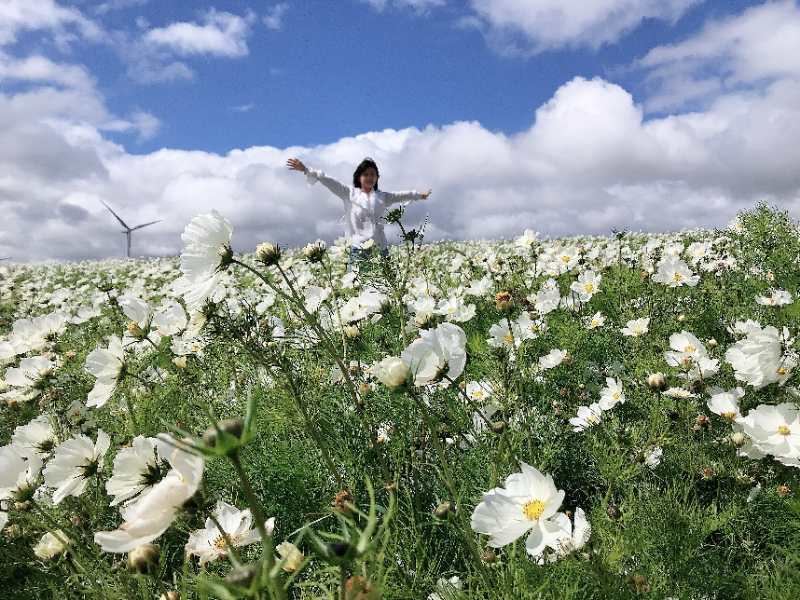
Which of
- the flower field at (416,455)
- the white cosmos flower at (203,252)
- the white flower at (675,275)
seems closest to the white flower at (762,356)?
the flower field at (416,455)

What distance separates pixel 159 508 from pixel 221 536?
0.56 m

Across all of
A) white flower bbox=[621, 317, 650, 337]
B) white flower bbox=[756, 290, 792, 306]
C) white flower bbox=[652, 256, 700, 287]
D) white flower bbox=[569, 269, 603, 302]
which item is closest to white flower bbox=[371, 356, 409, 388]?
white flower bbox=[621, 317, 650, 337]

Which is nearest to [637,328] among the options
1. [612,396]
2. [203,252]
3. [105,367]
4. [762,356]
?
[612,396]

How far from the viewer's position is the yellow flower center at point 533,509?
1049 mm

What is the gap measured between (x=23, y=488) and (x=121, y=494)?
0.49 meters

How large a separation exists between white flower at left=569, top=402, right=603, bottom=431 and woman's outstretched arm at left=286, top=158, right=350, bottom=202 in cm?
391

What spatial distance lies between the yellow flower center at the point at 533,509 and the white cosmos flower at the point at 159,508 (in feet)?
2.09

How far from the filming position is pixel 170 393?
2709 millimetres

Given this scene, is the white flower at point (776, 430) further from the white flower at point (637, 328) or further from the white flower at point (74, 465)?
the white flower at point (74, 465)

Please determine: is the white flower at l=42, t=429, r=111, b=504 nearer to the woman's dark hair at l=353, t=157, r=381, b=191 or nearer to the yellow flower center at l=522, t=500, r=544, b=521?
the yellow flower center at l=522, t=500, r=544, b=521

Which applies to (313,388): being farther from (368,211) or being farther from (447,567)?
(368,211)

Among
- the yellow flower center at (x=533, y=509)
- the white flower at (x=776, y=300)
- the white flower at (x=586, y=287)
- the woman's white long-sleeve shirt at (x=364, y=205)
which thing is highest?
the woman's white long-sleeve shirt at (x=364, y=205)

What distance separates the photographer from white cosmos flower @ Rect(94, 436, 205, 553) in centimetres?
66

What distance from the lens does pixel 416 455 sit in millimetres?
1749
